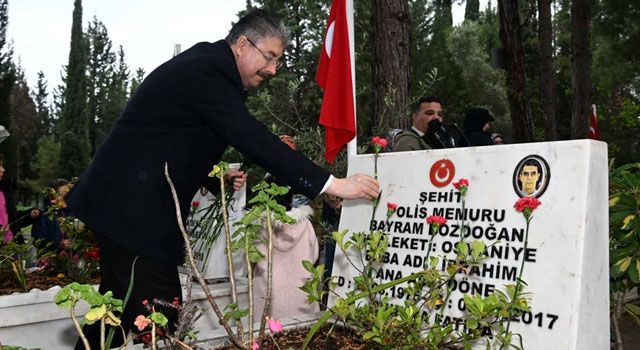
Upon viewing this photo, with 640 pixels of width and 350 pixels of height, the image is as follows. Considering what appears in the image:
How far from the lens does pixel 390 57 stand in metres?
6.22

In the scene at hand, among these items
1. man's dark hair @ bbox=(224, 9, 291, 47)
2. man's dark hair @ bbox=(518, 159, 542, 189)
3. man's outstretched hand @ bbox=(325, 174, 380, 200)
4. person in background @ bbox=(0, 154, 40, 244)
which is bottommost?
person in background @ bbox=(0, 154, 40, 244)

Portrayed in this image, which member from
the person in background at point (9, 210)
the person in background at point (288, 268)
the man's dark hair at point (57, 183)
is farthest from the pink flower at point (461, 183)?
the person in background at point (9, 210)

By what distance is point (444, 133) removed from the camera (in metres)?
4.85

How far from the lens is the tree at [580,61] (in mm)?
12625

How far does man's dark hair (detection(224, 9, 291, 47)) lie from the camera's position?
2.77 m

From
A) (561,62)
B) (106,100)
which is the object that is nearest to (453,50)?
(561,62)

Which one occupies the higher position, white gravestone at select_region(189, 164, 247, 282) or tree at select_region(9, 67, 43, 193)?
tree at select_region(9, 67, 43, 193)

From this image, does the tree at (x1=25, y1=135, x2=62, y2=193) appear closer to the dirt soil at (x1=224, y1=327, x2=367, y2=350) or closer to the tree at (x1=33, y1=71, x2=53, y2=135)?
the tree at (x1=33, y1=71, x2=53, y2=135)

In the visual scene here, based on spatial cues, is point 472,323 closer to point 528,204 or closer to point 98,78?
point 528,204

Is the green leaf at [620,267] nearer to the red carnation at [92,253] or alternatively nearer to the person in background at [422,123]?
the person in background at [422,123]

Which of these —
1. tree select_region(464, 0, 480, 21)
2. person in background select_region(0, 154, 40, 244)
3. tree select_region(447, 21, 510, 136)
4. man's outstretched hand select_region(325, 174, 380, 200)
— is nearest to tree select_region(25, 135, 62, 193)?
tree select_region(447, 21, 510, 136)

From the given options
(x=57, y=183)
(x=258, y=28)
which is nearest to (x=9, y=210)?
(x=57, y=183)

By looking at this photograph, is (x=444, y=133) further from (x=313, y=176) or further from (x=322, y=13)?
(x=322, y=13)

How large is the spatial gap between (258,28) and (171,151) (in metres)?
0.66
